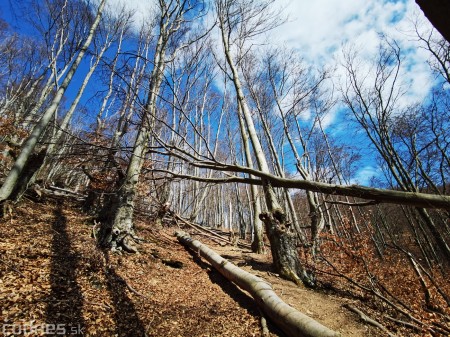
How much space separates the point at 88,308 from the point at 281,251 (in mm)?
3510

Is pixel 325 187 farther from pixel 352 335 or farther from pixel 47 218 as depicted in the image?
pixel 47 218

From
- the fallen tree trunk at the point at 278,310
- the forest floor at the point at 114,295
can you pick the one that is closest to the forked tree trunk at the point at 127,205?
the forest floor at the point at 114,295

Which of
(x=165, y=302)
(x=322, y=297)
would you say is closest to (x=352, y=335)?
(x=322, y=297)

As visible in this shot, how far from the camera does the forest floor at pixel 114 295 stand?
257 cm

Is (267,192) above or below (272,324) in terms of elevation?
above

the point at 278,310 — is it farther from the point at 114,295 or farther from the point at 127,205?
the point at 127,205

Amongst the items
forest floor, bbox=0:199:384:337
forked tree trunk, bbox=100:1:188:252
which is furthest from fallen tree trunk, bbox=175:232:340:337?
forked tree trunk, bbox=100:1:188:252

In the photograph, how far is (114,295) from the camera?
331 cm

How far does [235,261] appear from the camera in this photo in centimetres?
585

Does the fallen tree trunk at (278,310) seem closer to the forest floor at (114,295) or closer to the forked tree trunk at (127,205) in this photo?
the forest floor at (114,295)

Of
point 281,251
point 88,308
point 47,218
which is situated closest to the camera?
point 88,308

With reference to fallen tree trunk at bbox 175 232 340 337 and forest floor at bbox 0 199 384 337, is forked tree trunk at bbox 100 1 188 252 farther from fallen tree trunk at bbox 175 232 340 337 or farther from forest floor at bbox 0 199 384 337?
fallen tree trunk at bbox 175 232 340 337

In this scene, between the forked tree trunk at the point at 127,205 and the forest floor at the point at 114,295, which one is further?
the forked tree trunk at the point at 127,205

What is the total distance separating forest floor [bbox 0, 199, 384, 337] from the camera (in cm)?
257
